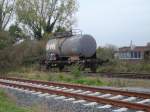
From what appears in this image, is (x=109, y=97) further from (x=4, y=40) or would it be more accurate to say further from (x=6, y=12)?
(x=6, y=12)

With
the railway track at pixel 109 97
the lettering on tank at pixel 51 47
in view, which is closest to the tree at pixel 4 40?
the lettering on tank at pixel 51 47

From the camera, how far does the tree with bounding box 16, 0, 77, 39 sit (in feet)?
204

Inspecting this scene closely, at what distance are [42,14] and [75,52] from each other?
30950 millimetres

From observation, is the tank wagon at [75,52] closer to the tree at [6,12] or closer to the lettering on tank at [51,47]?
the lettering on tank at [51,47]

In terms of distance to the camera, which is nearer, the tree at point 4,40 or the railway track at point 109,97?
the railway track at point 109,97

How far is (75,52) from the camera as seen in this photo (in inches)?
1321

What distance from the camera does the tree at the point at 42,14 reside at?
2451 inches

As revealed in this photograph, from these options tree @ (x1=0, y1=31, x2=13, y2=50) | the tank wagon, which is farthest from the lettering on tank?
tree @ (x1=0, y1=31, x2=13, y2=50)

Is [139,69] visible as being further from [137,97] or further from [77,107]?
[77,107]

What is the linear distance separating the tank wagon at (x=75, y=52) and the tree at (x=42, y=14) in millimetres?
24351

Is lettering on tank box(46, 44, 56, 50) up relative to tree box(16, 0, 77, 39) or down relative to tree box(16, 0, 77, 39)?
down

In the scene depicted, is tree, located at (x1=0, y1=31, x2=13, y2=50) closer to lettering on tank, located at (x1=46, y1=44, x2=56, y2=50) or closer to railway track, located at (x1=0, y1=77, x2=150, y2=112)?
lettering on tank, located at (x1=46, y1=44, x2=56, y2=50)

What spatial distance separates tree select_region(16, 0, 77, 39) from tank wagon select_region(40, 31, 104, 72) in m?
24.4

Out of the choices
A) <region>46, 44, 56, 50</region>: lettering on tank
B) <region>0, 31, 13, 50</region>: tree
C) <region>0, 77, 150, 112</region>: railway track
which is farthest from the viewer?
<region>46, 44, 56, 50</region>: lettering on tank
